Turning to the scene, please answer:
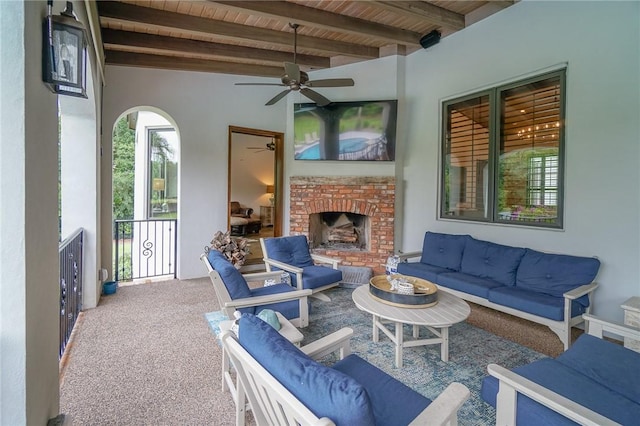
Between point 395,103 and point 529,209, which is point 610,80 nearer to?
point 529,209

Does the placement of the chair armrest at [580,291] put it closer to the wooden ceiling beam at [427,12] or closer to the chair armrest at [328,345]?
the chair armrest at [328,345]

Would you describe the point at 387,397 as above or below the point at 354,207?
below

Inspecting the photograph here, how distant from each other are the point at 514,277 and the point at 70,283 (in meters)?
4.54

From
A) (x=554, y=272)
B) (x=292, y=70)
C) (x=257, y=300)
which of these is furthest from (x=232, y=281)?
(x=554, y=272)

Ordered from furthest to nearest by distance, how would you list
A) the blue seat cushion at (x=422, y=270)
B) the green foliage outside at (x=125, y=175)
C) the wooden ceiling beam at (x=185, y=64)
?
the green foliage outside at (x=125, y=175) → the wooden ceiling beam at (x=185, y=64) → the blue seat cushion at (x=422, y=270)

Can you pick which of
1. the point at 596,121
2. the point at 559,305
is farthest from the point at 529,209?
the point at 559,305

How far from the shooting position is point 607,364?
1790mm

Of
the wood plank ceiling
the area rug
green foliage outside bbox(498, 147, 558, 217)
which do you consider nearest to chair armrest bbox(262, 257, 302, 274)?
the area rug

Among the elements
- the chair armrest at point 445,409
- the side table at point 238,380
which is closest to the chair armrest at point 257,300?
the side table at point 238,380

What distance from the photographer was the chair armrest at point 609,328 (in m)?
1.98

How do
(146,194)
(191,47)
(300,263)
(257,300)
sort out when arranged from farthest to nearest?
(146,194)
(191,47)
(300,263)
(257,300)

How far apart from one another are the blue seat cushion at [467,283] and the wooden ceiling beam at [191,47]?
12.7 ft

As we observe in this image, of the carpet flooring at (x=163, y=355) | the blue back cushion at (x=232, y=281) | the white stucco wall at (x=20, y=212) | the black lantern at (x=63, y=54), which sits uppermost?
the black lantern at (x=63, y=54)

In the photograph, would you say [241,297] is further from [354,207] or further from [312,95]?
[354,207]
